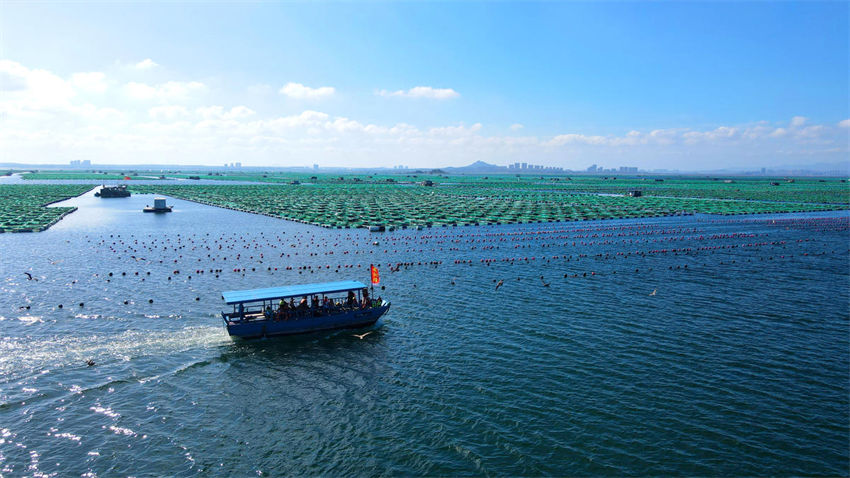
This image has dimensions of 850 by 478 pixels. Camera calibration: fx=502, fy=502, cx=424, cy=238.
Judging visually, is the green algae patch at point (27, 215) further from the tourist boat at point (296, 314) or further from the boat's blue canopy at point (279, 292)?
the tourist boat at point (296, 314)

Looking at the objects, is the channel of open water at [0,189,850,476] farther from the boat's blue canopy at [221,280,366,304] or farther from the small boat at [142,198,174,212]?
the small boat at [142,198,174,212]

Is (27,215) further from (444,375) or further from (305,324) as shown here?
(444,375)

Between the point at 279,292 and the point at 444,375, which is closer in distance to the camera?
the point at 444,375

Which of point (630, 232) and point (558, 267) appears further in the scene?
point (630, 232)

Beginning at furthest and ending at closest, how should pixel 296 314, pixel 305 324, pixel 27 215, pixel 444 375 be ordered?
1. pixel 27 215
2. pixel 296 314
3. pixel 305 324
4. pixel 444 375

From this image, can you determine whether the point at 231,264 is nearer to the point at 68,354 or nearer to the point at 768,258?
the point at 68,354

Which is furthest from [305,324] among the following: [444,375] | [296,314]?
[444,375]

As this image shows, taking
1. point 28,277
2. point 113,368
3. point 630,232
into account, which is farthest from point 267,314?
point 630,232
